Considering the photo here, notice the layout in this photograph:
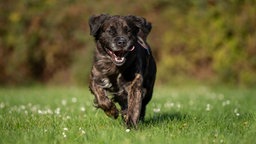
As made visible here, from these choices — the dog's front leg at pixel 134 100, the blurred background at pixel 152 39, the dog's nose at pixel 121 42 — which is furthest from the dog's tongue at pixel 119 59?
the blurred background at pixel 152 39

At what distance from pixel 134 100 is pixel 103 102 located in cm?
42

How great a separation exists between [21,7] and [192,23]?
25.5 feet

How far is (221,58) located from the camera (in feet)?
73.0

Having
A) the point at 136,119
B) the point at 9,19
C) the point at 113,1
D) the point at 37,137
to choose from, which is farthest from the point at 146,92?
the point at 9,19

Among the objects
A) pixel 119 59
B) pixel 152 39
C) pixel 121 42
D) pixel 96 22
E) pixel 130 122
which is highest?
pixel 96 22

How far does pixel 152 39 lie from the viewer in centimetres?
2392

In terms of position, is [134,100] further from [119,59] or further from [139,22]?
[139,22]

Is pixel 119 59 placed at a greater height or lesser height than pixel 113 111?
greater

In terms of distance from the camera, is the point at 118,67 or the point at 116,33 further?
the point at 118,67

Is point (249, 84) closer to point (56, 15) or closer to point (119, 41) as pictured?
point (56, 15)

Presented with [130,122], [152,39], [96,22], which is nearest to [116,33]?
[96,22]

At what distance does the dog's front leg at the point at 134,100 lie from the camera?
7543mm

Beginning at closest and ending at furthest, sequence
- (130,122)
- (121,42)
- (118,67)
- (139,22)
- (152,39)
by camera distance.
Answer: (121,42), (130,122), (118,67), (139,22), (152,39)

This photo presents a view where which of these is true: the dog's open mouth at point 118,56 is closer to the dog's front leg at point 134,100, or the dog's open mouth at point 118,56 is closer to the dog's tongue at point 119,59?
the dog's tongue at point 119,59
